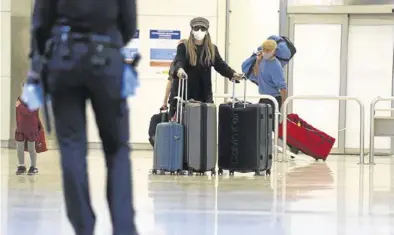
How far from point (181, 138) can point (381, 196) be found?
7.78ft

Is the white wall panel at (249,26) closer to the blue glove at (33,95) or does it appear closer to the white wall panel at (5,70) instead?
the white wall panel at (5,70)

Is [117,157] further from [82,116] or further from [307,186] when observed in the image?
[307,186]

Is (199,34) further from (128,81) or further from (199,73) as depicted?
(128,81)

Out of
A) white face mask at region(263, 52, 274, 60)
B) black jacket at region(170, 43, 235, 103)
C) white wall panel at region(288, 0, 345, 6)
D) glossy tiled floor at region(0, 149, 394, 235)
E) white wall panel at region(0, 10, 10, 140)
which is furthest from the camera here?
white wall panel at region(288, 0, 345, 6)

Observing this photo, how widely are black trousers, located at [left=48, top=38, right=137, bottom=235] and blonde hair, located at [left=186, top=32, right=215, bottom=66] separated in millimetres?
5286

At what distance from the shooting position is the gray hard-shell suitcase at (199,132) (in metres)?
8.26

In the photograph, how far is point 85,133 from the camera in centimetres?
335

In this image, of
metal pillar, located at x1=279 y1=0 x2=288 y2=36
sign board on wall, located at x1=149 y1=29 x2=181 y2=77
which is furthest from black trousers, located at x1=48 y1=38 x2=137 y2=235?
metal pillar, located at x1=279 y1=0 x2=288 y2=36

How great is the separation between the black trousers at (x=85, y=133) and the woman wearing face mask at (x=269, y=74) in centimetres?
742

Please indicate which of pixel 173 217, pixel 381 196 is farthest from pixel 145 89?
pixel 173 217

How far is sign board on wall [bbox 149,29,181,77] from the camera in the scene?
13.6 m

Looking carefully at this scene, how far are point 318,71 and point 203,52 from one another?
574 centimetres

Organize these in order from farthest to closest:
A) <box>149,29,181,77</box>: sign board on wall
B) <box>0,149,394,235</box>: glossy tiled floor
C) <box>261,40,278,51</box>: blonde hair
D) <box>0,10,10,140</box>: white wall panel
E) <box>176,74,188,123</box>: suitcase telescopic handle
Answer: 1. <box>0,10,10,140</box>: white wall panel
2. <box>149,29,181,77</box>: sign board on wall
3. <box>261,40,278,51</box>: blonde hair
4. <box>176,74,188,123</box>: suitcase telescopic handle
5. <box>0,149,394,235</box>: glossy tiled floor

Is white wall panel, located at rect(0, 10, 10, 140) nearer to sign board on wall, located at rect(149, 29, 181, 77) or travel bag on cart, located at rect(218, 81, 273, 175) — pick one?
sign board on wall, located at rect(149, 29, 181, 77)
